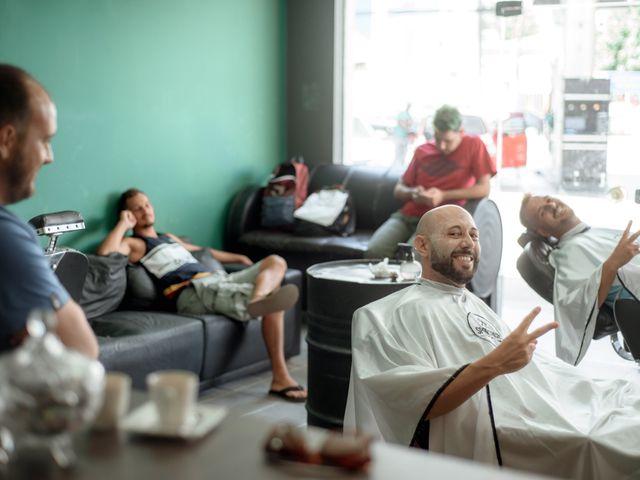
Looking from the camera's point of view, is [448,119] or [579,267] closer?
[579,267]

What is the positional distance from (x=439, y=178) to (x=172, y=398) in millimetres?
4356

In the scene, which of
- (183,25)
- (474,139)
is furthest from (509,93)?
(183,25)

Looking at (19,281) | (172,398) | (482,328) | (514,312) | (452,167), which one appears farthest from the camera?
(514,312)

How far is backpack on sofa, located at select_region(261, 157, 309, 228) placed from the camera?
611 centimetres

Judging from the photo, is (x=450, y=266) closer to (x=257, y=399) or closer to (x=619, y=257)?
(x=619, y=257)

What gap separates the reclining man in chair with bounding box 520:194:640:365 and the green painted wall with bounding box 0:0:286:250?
249 cm

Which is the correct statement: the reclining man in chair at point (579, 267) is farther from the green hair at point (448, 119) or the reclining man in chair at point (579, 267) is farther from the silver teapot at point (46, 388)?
the silver teapot at point (46, 388)

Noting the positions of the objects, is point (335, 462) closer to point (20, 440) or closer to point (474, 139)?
point (20, 440)

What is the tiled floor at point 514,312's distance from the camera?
174 inches

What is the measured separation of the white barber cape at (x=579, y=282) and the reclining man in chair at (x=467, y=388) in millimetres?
861

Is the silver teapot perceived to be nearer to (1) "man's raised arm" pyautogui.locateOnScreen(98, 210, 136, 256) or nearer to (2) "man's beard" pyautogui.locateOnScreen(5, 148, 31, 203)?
(2) "man's beard" pyautogui.locateOnScreen(5, 148, 31, 203)

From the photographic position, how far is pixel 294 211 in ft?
20.1

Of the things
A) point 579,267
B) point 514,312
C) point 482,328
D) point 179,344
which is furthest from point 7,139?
point 514,312

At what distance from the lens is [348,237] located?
593cm
